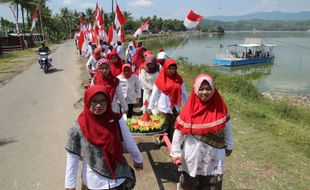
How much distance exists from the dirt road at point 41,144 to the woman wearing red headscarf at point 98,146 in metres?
2.02

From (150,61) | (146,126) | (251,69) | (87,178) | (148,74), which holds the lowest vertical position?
(251,69)

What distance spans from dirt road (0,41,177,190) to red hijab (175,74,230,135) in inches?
70.2

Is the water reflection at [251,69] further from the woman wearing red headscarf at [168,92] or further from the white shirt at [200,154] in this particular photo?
the white shirt at [200,154]

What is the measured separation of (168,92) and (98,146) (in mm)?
2700

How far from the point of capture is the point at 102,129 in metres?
2.64

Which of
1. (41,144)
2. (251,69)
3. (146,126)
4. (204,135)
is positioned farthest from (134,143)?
(251,69)

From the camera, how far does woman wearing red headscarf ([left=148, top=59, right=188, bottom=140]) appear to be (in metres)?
5.20

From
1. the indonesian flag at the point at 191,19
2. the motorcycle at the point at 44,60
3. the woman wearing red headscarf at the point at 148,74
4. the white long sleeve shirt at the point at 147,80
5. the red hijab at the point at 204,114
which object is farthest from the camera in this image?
the motorcycle at the point at 44,60

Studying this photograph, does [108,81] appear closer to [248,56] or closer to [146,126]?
[146,126]

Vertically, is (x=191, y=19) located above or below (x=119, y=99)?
above

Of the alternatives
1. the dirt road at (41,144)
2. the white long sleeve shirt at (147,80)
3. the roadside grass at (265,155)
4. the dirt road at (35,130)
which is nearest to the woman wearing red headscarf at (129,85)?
the white long sleeve shirt at (147,80)

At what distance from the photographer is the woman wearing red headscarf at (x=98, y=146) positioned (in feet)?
8.71

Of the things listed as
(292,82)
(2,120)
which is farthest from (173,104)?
(292,82)

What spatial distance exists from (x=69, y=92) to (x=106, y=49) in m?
4.12
